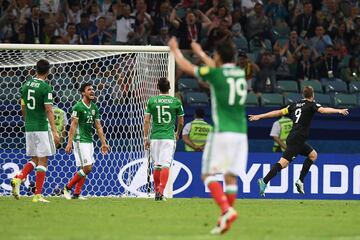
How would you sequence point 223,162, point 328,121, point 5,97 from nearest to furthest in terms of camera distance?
point 223,162, point 5,97, point 328,121

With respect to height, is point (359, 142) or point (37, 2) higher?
point (37, 2)

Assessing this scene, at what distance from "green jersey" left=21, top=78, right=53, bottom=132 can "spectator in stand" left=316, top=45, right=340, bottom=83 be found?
1058 cm

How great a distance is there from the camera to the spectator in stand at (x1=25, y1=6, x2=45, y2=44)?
22656 mm

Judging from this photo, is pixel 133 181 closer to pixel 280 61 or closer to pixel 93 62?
pixel 93 62

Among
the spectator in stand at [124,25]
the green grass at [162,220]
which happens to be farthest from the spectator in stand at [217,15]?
the green grass at [162,220]

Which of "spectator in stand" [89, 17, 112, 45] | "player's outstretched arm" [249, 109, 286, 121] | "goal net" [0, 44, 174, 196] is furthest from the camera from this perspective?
"spectator in stand" [89, 17, 112, 45]

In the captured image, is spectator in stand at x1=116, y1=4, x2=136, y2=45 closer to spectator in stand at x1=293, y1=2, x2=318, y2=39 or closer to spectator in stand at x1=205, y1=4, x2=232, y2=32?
spectator in stand at x1=205, y1=4, x2=232, y2=32

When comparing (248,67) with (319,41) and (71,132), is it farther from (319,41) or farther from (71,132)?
(71,132)

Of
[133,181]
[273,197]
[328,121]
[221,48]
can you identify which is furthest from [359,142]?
[221,48]

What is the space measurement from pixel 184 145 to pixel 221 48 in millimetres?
11366

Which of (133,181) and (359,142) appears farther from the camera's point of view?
(359,142)

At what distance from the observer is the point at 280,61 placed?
24.6m

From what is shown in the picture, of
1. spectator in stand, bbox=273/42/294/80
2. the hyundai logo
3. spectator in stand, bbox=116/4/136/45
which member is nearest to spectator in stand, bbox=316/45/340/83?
spectator in stand, bbox=273/42/294/80

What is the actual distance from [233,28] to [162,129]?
7782mm
